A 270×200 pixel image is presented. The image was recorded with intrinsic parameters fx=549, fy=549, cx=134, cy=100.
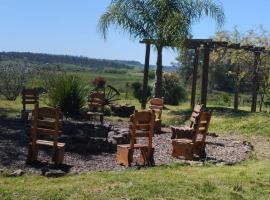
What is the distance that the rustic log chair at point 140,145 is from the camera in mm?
Answer: 9030

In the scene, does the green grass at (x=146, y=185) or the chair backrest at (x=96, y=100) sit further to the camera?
the chair backrest at (x=96, y=100)

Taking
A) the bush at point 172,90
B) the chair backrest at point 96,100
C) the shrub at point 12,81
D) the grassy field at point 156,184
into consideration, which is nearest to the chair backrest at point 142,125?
the grassy field at point 156,184

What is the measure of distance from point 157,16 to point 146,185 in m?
13.1

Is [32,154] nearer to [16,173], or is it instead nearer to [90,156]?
[16,173]

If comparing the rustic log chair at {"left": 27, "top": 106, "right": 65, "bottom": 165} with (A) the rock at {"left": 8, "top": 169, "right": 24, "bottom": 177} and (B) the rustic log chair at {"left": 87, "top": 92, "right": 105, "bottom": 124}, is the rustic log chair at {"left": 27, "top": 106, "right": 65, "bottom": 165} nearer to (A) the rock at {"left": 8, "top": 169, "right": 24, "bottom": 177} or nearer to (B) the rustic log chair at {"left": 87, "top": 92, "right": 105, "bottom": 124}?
(A) the rock at {"left": 8, "top": 169, "right": 24, "bottom": 177}

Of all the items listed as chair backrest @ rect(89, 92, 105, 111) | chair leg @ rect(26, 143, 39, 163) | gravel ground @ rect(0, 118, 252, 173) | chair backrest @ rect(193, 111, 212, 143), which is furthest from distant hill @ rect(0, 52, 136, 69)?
chair leg @ rect(26, 143, 39, 163)

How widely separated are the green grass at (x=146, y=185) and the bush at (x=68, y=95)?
7803 millimetres

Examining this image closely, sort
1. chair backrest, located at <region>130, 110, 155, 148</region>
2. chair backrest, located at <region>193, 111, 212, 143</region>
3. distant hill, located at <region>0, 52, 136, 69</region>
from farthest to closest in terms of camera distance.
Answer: distant hill, located at <region>0, 52, 136, 69</region>
chair backrest, located at <region>193, 111, 212, 143</region>
chair backrest, located at <region>130, 110, 155, 148</region>

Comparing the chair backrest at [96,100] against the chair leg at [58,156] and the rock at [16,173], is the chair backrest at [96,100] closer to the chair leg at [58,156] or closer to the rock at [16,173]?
the chair leg at [58,156]

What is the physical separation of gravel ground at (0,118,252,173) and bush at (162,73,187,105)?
12300mm

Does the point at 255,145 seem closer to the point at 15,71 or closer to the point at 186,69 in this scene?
the point at 15,71

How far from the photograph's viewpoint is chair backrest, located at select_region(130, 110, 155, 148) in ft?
29.8

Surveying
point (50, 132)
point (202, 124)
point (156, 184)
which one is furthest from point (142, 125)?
point (156, 184)

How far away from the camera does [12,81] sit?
24.2 meters
